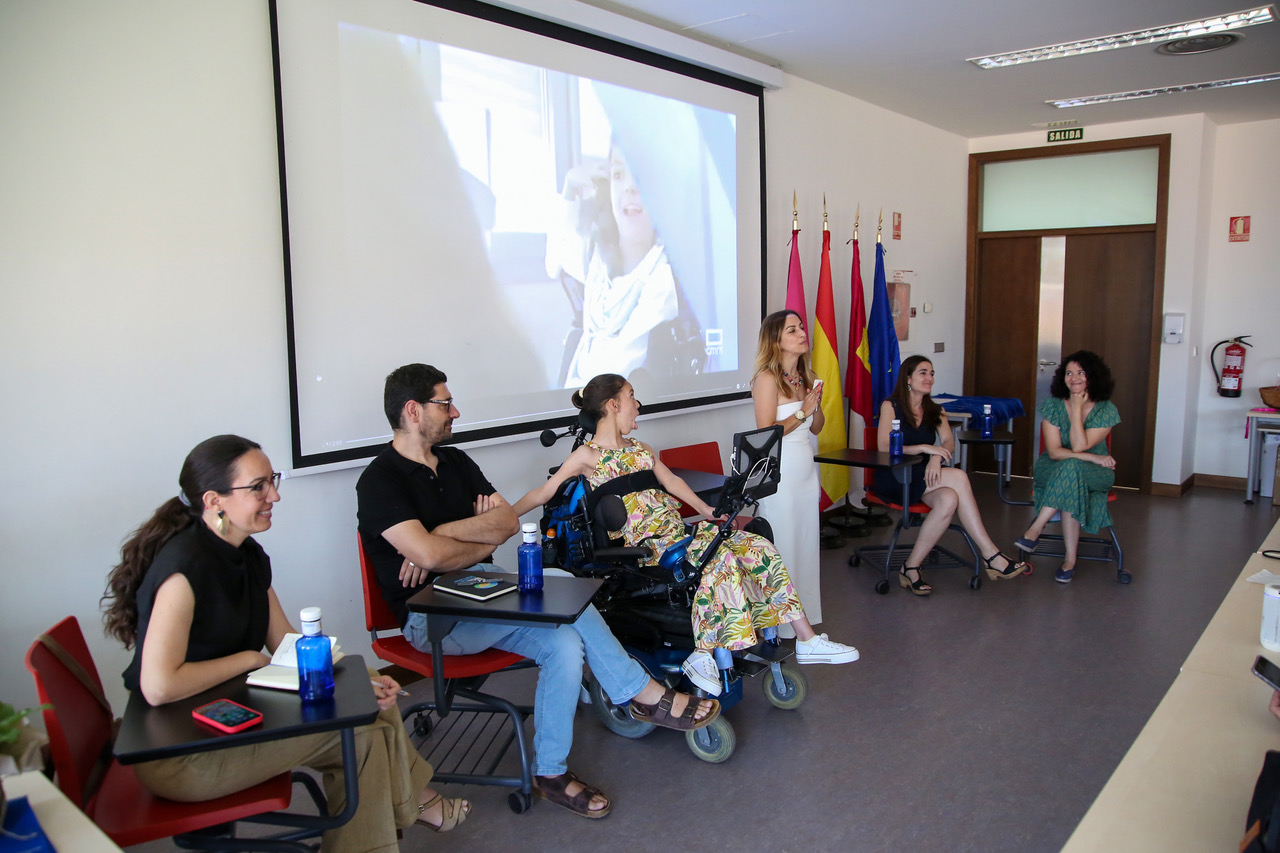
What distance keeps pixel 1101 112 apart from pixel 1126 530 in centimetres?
331

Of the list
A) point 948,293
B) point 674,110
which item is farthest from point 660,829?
point 948,293

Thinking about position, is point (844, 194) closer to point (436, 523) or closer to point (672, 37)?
point (672, 37)

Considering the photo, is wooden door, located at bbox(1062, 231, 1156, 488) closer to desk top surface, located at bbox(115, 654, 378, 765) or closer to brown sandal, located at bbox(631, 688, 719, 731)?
brown sandal, located at bbox(631, 688, 719, 731)

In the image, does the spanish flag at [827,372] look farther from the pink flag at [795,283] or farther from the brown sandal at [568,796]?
the brown sandal at [568,796]

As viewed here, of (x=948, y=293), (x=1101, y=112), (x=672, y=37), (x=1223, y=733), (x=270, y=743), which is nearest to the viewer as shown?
(x=1223, y=733)

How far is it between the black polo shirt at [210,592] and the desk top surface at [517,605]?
0.40 metres

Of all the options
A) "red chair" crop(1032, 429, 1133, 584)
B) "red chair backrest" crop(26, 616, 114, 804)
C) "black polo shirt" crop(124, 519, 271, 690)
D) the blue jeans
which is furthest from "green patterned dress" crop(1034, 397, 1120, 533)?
"red chair backrest" crop(26, 616, 114, 804)

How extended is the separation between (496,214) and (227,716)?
2.51 m

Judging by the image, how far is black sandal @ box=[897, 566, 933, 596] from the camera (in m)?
4.70

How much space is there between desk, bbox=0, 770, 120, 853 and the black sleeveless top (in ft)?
13.7

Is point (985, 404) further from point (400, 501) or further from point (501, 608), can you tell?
point (501, 608)

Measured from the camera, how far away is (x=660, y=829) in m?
2.56

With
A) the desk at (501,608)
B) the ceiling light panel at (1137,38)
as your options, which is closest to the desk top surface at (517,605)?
the desk at (501,608)

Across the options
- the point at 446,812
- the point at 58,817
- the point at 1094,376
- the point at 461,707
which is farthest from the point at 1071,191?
the point at 58,817
